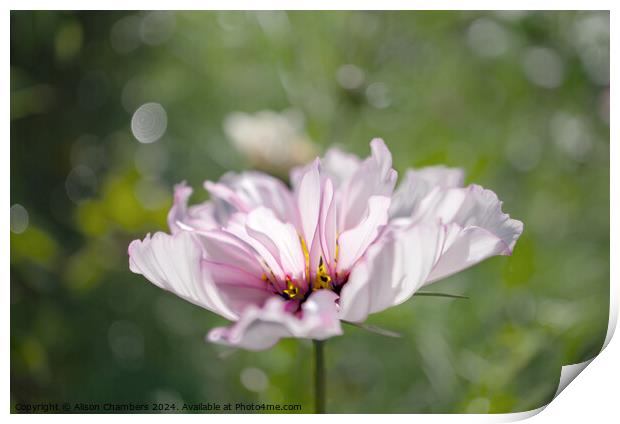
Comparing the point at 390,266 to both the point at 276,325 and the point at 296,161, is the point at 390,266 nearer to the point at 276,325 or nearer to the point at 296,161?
the point at 276,325

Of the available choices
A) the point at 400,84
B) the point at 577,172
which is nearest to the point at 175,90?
the point at 400,84

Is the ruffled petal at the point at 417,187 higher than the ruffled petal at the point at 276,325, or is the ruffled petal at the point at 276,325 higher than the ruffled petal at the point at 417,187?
the ruffled petal at the point at 417,187

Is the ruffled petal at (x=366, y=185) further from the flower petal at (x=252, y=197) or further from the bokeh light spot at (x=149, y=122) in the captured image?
the bokeh light spot at (x=149, y=122)

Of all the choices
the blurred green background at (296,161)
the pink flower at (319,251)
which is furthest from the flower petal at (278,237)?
the blurred green background at (296,161)

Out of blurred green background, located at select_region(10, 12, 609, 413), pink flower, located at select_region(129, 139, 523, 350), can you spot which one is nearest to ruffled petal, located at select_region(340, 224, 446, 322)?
pink flower, located at select_region(129, 139, 523, 350)

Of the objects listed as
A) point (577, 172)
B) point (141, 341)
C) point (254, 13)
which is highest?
point (254, 13)
